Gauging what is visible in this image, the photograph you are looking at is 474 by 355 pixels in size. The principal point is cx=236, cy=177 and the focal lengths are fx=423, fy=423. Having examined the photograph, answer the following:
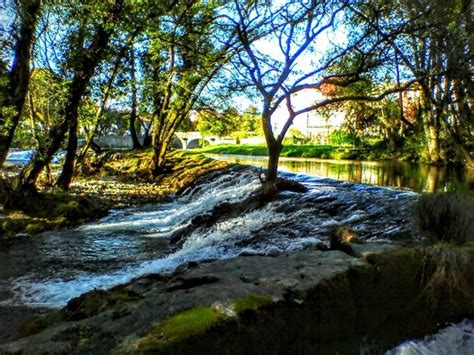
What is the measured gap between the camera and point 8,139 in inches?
403

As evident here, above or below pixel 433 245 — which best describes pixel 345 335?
below

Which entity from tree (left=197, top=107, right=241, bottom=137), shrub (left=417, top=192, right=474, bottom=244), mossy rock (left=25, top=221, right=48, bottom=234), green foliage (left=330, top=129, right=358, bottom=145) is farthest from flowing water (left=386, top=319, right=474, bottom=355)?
green foliage (left=330, top=129, right=358, bottom=145)

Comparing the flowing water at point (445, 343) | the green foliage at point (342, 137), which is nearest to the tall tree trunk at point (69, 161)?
the flowing water at point (445, 343)

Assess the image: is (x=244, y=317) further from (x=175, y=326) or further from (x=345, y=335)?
(x=345, y=335)

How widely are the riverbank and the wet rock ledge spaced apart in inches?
262

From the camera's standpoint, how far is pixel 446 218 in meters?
5.05

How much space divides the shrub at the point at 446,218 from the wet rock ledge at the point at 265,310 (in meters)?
0.70

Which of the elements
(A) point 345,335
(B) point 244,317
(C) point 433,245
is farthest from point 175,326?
(C) point 433,245

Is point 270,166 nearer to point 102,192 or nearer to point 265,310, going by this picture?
point 265,310

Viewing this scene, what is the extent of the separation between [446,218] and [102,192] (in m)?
13.4

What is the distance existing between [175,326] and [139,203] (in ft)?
38.3

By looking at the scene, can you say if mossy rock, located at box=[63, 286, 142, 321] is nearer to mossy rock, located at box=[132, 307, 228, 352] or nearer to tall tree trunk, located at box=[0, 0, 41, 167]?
mossy rock, located at box=[132, 307, 228, 352]

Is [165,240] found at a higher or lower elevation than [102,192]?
lower

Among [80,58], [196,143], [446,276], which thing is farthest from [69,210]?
[196,143]
